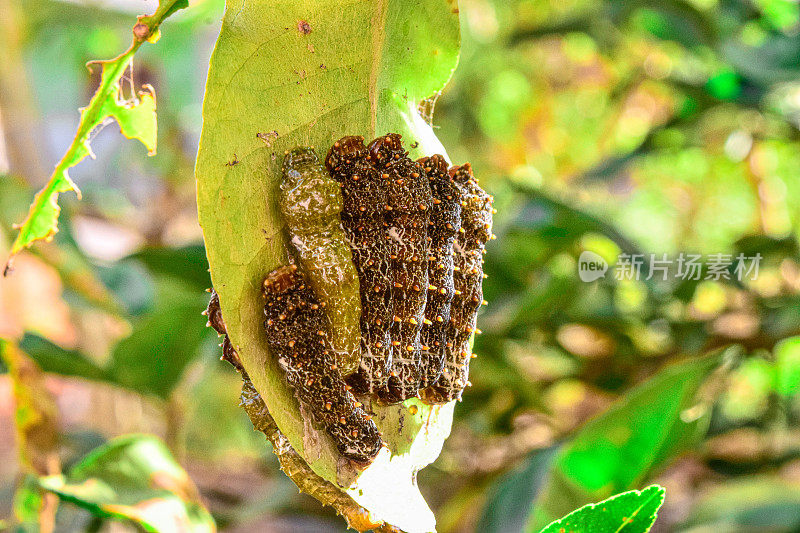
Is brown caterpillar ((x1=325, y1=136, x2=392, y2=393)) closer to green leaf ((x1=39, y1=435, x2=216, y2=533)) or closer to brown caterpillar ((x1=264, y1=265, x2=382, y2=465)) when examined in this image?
brown caterpillar ((x1=264, y1=265, x2=382, y2=465))

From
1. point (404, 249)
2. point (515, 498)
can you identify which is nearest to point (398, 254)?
point (404, 249)

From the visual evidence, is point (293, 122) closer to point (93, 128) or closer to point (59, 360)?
point (93, 128)

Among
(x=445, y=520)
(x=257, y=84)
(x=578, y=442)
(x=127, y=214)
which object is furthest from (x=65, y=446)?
(x=127, y=214)

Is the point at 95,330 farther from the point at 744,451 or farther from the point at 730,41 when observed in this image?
the point at 744,451

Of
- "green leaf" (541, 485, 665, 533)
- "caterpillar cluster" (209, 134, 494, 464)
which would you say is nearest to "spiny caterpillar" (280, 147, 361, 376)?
"caterpillar cluster" (209, 134, 494, 464)

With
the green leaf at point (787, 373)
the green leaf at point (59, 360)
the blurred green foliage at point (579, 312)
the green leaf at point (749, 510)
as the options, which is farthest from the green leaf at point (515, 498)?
the green leaf at point (787, 373)
